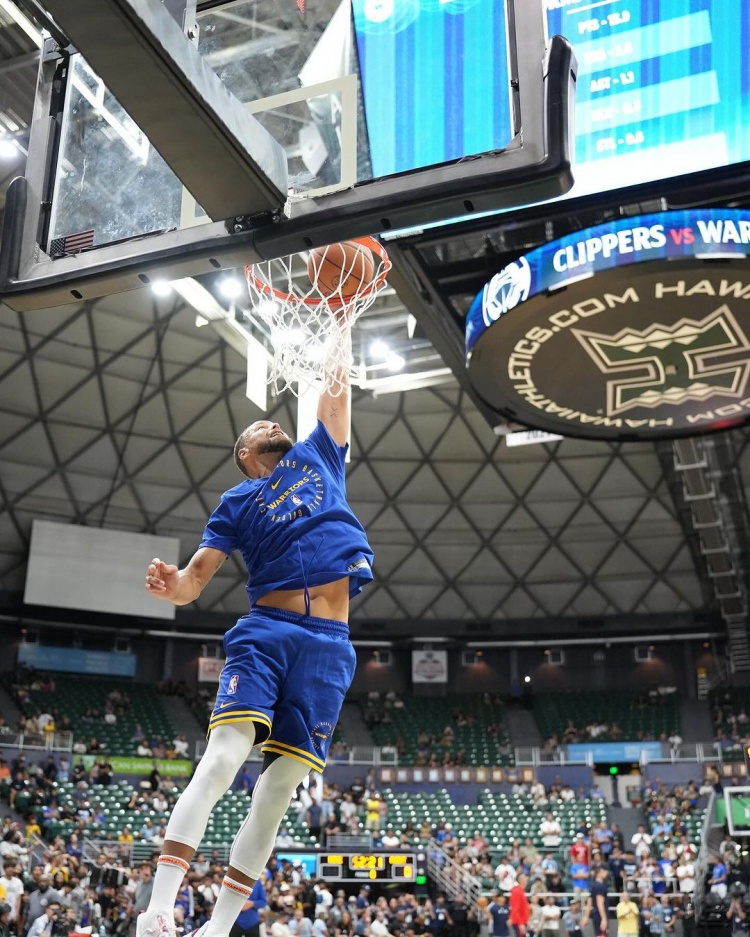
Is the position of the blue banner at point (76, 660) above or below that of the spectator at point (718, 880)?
above

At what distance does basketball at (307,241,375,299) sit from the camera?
498 centimetres

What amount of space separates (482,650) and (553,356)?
26.4 m

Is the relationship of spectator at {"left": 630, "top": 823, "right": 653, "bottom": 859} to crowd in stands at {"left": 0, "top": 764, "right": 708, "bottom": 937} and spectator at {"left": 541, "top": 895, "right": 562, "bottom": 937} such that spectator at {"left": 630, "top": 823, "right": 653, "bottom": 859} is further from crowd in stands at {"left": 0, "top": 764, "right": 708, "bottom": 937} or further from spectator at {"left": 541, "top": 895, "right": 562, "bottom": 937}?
spectator at {"left": 541, "top": 895, "right": 562, "bottom": 937}

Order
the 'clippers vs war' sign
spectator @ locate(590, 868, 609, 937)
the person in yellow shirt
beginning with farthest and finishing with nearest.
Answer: spectator @ locate(590, 868, 609, 937) → the person in yellow shirt → the 'clippers vs war' sign

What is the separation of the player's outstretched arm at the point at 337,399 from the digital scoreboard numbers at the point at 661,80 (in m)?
6.33

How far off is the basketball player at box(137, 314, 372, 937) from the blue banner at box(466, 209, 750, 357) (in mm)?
7049

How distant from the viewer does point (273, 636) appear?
3801 mm

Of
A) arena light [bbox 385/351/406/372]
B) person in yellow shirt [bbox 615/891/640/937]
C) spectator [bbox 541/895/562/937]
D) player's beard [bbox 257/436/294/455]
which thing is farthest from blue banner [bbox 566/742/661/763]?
player's beard [bbox 257/436/294/455]

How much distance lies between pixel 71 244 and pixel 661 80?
24.6ft

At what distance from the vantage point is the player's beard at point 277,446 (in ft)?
14.5

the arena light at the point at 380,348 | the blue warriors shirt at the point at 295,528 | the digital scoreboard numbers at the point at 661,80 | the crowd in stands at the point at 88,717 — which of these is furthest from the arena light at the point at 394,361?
the blue warriors shirt at the point at 295,528

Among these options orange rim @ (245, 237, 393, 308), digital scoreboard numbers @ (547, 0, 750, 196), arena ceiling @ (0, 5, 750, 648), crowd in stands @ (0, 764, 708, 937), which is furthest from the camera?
arena ceiling @ (0, 5, 750, 648)

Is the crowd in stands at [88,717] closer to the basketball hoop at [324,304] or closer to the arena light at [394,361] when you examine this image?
the arena light at [394,361]

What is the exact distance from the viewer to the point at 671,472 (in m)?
30.9
